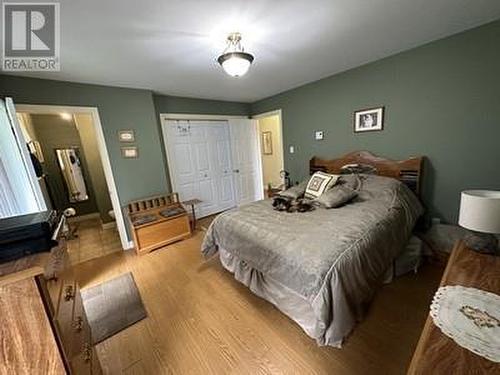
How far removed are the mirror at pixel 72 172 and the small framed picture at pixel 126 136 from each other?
2447 mm

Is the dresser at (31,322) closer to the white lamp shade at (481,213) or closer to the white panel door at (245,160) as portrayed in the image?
the white lamp shade at (481,213)

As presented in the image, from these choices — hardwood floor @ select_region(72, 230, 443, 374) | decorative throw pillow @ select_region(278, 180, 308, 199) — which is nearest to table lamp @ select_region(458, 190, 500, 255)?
hardwood floor @ select_region(72, 230, 443, 374)

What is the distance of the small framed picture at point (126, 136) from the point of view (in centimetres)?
327

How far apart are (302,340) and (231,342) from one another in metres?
0.54

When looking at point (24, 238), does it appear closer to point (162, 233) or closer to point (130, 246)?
point (162, 233)

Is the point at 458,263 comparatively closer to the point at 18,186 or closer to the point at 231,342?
the point at 231,342

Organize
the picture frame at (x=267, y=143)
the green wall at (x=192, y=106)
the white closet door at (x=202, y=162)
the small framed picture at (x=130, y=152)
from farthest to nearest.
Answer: the picture frame at (x=267, y=143) → the white closet door at (x=202, y=162) → the green wall at (x=192, y=106) → the small framed picture at (x=130, y=152)

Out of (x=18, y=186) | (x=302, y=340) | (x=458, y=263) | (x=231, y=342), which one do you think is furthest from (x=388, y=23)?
(x=18, y=186)

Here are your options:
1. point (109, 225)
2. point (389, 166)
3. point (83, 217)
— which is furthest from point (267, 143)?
point (83, 217)

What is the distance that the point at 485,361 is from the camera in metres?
0.76

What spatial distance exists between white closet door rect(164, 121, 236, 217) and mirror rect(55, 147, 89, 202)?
2486mm

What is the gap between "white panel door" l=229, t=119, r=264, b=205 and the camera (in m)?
4.97

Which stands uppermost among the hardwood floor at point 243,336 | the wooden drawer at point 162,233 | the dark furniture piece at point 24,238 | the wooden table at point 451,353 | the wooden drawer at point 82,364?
the dark furniture piece at point 24,238

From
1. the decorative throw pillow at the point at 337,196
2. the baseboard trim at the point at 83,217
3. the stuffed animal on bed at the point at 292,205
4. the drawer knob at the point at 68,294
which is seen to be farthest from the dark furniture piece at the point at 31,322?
the baseboard trim at the point at 83,217
